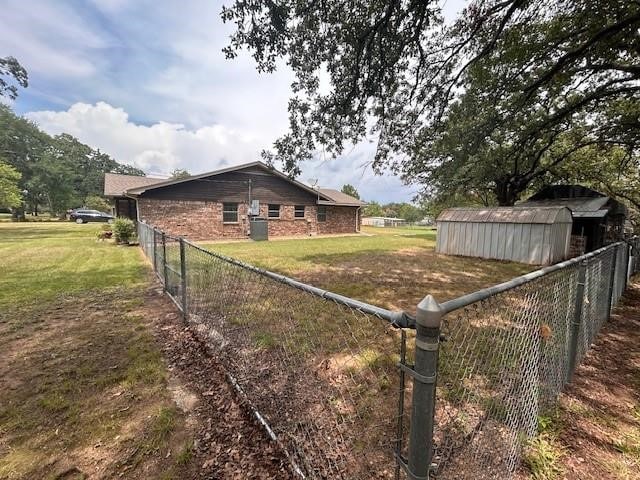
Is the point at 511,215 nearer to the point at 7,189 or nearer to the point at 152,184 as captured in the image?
the point at 152,184

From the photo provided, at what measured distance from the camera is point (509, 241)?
36.6ft

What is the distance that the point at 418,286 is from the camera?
698 cm

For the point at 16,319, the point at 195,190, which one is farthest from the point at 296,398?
the point at 195,190

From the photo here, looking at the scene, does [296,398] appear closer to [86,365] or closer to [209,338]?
[209,338]

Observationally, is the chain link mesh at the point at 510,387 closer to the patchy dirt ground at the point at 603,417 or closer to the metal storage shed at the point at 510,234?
the patchy dirt ground at the point at 603,417

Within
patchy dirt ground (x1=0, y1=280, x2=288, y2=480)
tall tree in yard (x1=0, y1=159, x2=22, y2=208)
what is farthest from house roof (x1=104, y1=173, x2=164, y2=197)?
patchy dirt ground (x1=0, y1=280, x2=288, y2=480)

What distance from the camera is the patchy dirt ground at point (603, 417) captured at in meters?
1.96

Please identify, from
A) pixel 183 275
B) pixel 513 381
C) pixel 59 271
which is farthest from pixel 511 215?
pixel 59 271

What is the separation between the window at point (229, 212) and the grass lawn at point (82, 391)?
41.5ft

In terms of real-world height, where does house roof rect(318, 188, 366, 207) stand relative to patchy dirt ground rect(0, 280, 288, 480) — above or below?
above

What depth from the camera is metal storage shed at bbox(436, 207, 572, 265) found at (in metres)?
10.4

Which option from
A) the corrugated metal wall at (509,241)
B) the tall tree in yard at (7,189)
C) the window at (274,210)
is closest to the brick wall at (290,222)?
the window at (274,210)

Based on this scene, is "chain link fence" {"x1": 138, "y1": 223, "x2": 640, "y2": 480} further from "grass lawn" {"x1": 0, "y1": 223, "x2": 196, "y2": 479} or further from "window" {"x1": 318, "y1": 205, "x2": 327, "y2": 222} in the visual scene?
"window" {"x1": 318, "y1": 205, "x2": 327, "y2": 222}

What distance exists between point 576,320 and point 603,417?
0.80 meters
